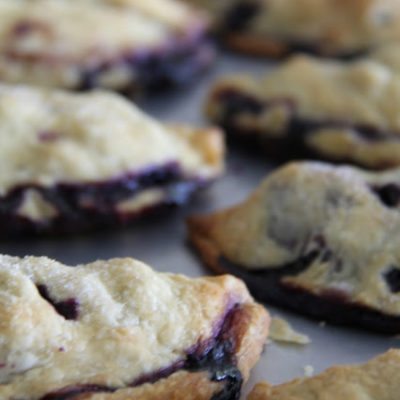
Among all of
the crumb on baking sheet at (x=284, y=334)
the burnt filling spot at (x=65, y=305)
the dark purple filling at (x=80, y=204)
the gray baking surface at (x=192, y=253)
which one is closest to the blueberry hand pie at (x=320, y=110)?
the gray baking surface at (x=192, y=253)

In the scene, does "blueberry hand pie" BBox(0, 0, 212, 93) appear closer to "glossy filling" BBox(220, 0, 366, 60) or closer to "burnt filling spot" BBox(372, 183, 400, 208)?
"glossy filling" BBox(220, 0, 366, 60)

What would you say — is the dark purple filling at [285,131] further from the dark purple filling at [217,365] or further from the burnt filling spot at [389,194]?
the dark purple filling at [217,365]

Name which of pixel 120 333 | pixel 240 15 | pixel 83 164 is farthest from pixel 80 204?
pixel 240 15

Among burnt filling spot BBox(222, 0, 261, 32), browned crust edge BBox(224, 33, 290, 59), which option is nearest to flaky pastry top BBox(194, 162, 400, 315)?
browned crust edge BBox(224, 33, 290, 59)

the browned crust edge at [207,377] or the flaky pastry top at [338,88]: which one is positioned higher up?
the flaky pastry top at [338,88]

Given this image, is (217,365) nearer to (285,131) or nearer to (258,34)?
(285,131)

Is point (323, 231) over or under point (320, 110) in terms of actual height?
under
